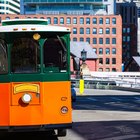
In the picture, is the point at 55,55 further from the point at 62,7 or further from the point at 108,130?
A: the point at 62,7

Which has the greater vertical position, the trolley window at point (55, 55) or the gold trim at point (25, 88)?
the trolley window at point (55, 55)

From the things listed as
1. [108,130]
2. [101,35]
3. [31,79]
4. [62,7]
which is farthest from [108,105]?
[62,7]

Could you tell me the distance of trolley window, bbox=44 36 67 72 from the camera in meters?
10.5

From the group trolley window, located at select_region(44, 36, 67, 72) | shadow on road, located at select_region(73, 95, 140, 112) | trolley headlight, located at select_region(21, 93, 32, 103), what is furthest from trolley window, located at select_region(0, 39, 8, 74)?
shadow on road, located at select_region(73, 95, 140, 112)

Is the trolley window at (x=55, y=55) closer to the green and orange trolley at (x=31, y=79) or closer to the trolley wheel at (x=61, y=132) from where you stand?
the green and orange trolley at (x=31, y=79)

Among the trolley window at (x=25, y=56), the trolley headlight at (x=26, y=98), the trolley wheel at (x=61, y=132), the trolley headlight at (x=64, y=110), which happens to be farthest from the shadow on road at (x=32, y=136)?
the trolley window at (x=25, y=56)

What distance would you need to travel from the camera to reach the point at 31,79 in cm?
1039

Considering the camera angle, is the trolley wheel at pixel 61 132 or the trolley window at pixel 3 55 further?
the trolley wheel at pixel 61 132

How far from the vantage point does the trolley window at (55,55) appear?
34.3 feet

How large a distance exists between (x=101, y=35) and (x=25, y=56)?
130644 mm

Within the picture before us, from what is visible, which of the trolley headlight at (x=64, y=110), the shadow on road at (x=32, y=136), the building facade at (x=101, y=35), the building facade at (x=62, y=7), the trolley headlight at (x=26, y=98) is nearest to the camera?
the trolley headlight at (x=26, y=98)

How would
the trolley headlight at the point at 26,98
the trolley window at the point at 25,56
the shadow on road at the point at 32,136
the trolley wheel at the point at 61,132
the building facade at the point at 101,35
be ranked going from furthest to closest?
the building facade at the point at 101,35 → the shadow on road at the point at 32,136 → the trolley wheel at the point at 61,132 → the trolley window at the point at 25,56 → the trolley headlight at the point at 26,98

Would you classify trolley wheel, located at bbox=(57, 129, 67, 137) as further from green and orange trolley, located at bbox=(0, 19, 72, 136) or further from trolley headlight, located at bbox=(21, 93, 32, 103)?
trolley headlight, located at bbox=(21, 93, 32, 103)

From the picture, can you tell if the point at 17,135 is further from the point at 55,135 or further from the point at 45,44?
the point at 45,44
